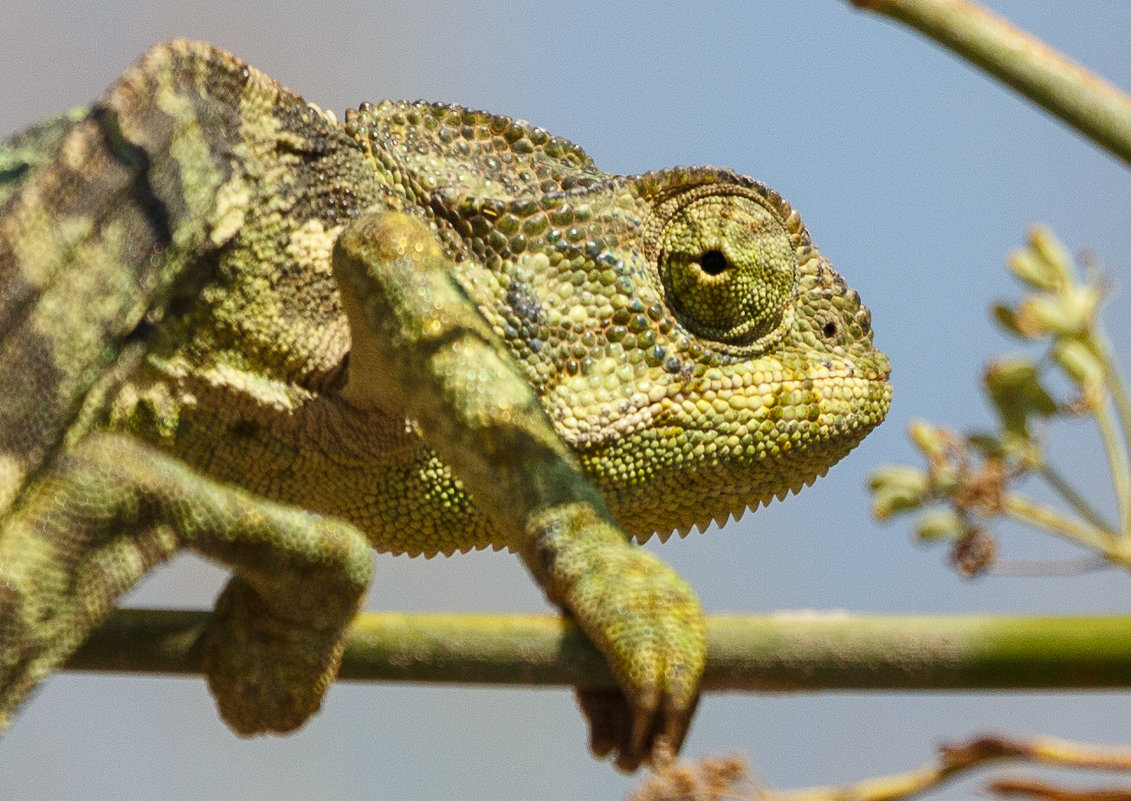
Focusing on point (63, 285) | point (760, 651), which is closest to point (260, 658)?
point (63, 285)

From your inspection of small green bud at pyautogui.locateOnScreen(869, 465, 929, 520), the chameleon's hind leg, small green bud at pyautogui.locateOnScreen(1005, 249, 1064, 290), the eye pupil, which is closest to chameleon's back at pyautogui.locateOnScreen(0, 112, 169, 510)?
the chameleon's hind leg

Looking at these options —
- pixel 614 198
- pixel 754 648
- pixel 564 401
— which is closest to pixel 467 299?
pixel 564 401

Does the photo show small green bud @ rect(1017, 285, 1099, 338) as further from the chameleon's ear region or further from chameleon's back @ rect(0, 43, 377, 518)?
the chameleon's ear region

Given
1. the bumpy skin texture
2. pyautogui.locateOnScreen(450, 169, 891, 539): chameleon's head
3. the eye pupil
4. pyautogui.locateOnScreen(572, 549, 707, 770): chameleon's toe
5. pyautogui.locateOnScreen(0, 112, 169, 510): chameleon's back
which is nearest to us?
pyautogui.locateOnScreen(572, 549, 707, 770): chameleon's toe

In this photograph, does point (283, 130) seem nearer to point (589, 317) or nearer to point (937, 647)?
point (589, 317)

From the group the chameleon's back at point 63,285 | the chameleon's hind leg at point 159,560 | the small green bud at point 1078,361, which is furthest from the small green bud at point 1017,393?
the chameleon's back at point 63,285

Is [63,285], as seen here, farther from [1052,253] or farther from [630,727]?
[1052,253]
